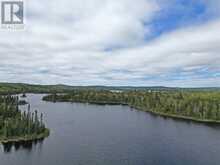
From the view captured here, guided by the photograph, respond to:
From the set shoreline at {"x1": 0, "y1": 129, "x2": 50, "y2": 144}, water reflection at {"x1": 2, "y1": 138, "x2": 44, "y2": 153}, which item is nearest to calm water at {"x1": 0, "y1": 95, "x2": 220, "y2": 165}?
water reflection at {"x1": 2, "y1": 138, "x2": 44, "y2": 153}

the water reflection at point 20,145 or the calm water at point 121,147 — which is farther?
the water reflection at point 20,145

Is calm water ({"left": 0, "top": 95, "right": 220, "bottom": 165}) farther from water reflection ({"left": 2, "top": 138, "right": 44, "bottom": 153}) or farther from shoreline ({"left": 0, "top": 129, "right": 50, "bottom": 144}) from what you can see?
shoreline ({"left": 0, "top": 129, "right": 50, "bottom": 144})

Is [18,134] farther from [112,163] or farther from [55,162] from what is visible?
[112,163]

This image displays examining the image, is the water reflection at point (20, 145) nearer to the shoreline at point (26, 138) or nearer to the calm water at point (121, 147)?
the calm water at point (121, 147)

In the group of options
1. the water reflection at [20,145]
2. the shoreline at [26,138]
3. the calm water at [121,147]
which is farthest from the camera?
the shoreline at [26,138]

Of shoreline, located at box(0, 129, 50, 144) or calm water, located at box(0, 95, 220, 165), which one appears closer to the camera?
calm water, located at box(0, 95, 220, 165)

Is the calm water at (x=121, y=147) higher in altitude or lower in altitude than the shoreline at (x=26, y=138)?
lower

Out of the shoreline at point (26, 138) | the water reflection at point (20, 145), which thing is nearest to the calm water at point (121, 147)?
the water reflection at point (20, 145)

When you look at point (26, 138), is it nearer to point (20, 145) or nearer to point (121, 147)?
point (20, 145)
